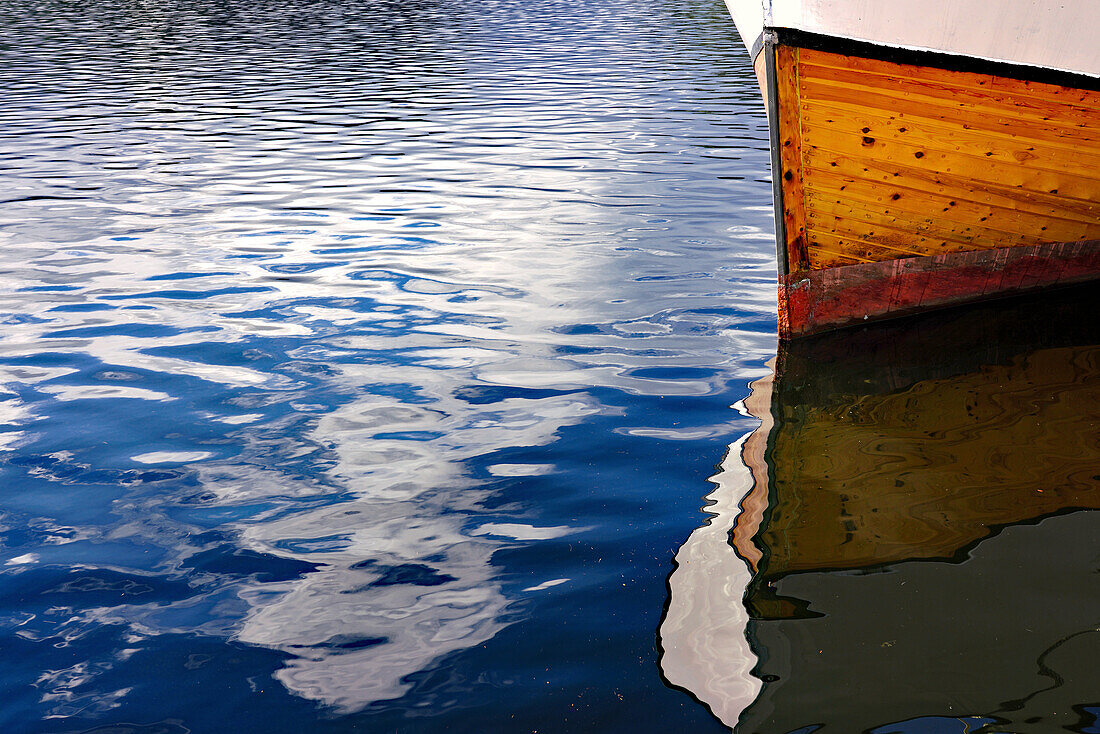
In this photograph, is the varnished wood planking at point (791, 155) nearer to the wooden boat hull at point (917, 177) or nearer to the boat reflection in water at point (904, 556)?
the wooden boat hull at point (917, 177)

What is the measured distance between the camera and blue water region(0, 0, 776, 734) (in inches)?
116

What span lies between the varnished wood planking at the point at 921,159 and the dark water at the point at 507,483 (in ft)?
2.03

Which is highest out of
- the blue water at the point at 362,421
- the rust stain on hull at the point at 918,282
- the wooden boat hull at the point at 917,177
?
the wooden boat hull at the point at 917,177

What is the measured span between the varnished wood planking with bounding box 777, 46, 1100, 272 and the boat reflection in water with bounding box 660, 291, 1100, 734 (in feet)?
2.74

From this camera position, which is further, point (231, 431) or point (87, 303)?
point (87, 303)

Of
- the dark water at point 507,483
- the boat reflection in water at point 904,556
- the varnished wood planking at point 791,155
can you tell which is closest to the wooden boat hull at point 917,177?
the varnished wood planking at point 791,155

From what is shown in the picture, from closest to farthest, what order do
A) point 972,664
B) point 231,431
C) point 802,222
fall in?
point 972,664 < point 231,431 < point 802,222

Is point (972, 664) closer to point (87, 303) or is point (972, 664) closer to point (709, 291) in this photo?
point (709, 291)

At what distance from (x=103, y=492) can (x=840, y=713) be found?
3.09 m

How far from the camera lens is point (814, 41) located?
504cm

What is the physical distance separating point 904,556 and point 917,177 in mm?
2872

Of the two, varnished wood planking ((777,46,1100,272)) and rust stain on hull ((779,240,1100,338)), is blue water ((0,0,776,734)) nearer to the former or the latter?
rust stain on hull ((779,240,1100,338))

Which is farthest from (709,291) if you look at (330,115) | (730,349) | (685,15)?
(685,15)

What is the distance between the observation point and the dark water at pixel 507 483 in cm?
285
